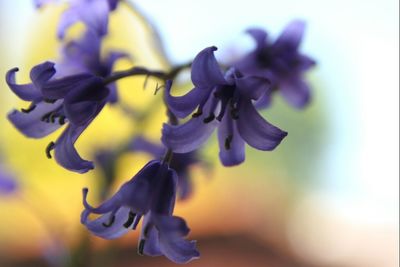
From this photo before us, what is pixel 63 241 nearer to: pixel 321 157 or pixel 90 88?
pixel 90 88

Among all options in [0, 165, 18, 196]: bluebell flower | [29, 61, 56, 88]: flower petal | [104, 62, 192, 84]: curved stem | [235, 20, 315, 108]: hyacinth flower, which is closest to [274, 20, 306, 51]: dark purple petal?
[235, 20, 315, 108]: hyacinth flower

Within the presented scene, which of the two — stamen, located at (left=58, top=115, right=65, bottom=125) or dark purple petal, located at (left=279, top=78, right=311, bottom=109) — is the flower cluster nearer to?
stamen, located at (left=58, top=115, right=65, bottom=125)

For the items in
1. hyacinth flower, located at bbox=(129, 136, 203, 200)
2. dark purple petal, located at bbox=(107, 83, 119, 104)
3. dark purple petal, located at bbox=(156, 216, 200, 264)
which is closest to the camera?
dark purple petal, located at bbox=(156, 216, 200, 264)

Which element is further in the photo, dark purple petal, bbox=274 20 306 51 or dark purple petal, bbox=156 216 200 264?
dark purple petal, bbox=274 20 306 51

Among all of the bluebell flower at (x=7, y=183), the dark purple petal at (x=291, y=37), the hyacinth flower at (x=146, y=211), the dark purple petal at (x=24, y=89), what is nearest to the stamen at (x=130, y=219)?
the hyacinth flower at (x=146, y=211)

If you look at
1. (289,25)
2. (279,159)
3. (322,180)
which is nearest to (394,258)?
(322,180)

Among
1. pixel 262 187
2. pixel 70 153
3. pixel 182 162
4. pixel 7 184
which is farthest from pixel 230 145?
pixel 262 187

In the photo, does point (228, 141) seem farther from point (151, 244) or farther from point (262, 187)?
point (262, 187)
